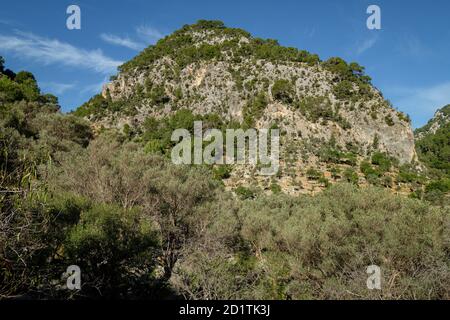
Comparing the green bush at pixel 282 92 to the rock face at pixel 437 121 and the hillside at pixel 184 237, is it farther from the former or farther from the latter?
the rock face at pixel 437 121

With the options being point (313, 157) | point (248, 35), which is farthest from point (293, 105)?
point (248, 35)

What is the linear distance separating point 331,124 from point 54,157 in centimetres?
5562

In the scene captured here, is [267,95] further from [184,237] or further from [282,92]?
[184,237]

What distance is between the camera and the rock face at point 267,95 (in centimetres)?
6581

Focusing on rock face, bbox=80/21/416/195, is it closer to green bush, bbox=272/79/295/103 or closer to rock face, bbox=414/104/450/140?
green bush, bbox=272/79/295/103

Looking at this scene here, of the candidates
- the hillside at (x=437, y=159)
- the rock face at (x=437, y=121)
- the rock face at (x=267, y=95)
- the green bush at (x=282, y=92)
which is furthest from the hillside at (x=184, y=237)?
the rock face at (x=437, y=121)

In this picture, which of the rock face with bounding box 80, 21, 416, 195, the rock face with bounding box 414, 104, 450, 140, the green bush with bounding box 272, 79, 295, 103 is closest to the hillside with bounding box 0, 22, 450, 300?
the rock face with bounding box 80, 21, 416, 195

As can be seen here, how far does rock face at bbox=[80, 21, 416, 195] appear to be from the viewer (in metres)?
65.8

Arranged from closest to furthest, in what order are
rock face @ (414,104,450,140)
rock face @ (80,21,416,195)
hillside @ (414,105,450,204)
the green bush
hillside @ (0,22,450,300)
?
1. hillside @ (0,22,450,300)
2. hillside @ (414,105,450,204)
3. rock face @ (80,21,416,195)
4. the green bush
5. rock face @ (414,104,450,140)

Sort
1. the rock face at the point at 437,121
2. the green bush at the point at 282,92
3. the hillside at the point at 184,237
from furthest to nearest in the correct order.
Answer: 1. the rock face at the point at 437,121
2. the green bush at the point at 282,92
3. the hillside at the point at 184,237

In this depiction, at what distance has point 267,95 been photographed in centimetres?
7100

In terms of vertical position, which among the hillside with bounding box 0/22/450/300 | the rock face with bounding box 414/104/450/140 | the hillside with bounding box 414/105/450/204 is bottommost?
the hillside with bounding box 0/22/450/300

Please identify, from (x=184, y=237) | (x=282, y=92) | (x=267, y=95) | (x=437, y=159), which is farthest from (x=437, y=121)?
(x=184, y=237)
